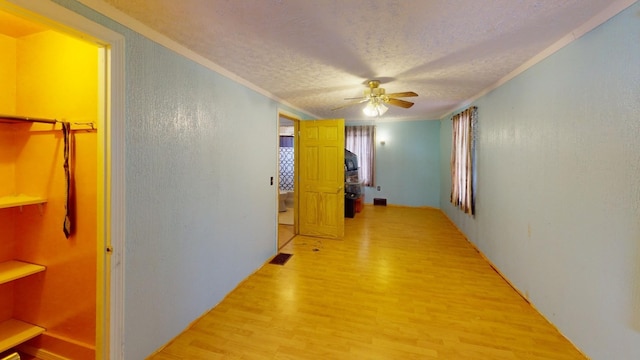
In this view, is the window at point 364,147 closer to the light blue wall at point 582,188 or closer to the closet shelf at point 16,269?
the light blue wall at point 582,188

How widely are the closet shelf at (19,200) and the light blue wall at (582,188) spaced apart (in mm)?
3702

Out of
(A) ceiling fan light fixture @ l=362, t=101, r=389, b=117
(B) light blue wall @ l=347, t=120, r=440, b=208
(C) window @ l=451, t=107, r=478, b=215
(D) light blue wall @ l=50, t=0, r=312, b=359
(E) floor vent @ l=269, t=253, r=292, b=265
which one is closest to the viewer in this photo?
(D) light blue wall @ l=50, t=0, r=312, b=359

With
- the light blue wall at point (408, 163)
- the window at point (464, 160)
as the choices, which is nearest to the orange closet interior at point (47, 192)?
the window at point (464, 160)

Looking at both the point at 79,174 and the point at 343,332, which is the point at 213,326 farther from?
the point at 79,174

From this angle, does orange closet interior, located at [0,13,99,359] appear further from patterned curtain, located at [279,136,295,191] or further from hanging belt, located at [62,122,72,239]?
patterned curtain, located at [279,136,295,191]

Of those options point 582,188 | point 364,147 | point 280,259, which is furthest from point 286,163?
point 582,188

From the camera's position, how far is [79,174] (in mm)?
1712

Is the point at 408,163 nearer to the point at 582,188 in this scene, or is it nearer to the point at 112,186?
the point at 582,188

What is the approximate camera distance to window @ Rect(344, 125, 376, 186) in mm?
6859

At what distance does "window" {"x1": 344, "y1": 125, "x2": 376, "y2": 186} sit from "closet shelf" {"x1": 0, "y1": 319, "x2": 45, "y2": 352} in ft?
20.2

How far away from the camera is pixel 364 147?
6918 millimetres

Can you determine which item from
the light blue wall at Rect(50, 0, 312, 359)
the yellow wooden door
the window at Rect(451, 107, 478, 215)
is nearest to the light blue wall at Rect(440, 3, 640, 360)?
the window at Rect(451, 107, 478, 215)

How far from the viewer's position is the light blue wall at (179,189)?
1646mm

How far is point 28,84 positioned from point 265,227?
2.45 meters
